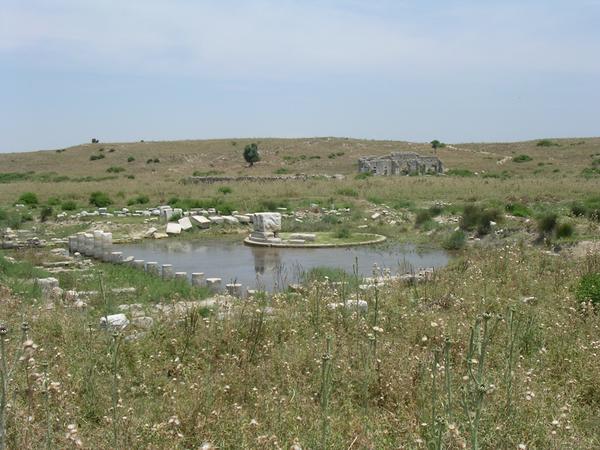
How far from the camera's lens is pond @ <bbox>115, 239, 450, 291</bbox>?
14187mm

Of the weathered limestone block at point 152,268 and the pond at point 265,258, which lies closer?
the weathered limestone block at point 152,268

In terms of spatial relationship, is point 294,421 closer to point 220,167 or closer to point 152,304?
point 152,304

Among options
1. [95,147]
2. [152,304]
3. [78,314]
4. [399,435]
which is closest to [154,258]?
[152,304]

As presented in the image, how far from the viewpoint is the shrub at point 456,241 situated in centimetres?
1750

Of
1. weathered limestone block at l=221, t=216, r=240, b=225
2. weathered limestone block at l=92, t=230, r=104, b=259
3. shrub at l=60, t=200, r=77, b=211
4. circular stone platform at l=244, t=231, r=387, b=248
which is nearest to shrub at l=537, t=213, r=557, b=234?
circular stone platform at l=244, t=231, r=387, b=248

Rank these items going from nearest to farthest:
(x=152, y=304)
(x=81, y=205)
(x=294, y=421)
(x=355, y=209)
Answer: (x=294, y=421) < (x=152, y=304) < (x=355, y=209) < (x=81, y=205)

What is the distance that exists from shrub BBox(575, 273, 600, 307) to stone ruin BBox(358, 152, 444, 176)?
40.5 metres

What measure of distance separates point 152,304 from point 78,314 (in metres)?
1.92

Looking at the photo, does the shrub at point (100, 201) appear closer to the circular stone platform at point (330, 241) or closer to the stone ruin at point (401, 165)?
the circular stone platform at point (330, 241)

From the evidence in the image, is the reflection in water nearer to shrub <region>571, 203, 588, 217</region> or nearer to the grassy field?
the grassy field

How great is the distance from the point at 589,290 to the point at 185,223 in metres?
15.7

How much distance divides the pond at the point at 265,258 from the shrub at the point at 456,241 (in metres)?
0.38

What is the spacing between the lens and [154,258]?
54.8 feet

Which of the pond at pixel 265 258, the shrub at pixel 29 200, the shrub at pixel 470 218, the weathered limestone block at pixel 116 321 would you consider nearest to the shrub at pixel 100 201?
the shrub at pixel 29 200
